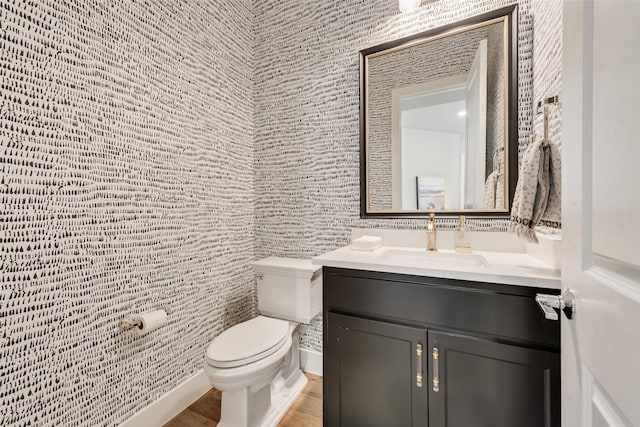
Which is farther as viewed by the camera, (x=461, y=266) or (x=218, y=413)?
(x=218, y=413)

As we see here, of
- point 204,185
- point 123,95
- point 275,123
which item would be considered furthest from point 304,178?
point 123,95

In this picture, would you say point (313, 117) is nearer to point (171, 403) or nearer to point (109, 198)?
point (109, 198)

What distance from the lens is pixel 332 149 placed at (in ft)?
5.65

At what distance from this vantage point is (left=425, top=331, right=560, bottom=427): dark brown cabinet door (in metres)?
0.83

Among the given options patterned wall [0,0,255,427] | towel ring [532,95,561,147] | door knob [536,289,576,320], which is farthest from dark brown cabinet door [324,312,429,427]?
patterned wall [0,0,255,427]

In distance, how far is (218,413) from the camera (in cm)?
146

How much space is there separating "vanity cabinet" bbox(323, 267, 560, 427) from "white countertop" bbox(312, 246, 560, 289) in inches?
1.3

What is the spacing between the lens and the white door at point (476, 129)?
1.34 meters

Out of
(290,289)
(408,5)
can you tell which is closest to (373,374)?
(290,289)

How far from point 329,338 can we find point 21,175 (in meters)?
1.38

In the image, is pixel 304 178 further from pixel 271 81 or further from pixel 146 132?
pixel 146 132

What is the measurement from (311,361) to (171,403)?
0.86 meters

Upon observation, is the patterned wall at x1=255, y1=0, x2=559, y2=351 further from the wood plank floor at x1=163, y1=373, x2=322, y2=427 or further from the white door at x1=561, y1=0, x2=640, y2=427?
the white door at x1=561, y1=0, x2=640, y2=427

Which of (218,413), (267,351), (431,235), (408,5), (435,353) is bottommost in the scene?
(218,413)
